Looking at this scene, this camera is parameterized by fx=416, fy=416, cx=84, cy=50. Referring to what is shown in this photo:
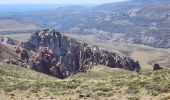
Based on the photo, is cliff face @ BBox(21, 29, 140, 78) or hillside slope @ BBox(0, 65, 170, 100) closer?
hillside slope @ BBox(0, 65, 170, 100)

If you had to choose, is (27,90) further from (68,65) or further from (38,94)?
(68,65)

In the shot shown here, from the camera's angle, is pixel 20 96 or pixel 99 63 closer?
pixel 20 96

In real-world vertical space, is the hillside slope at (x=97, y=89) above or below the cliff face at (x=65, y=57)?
above

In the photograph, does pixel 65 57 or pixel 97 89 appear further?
pixel 65 57

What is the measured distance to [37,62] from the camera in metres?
114

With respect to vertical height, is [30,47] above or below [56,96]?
below

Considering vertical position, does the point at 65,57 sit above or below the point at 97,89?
below

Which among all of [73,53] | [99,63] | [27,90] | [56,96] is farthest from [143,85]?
[73,53]

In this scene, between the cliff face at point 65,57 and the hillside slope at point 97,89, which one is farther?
the cliff face at point 65,57

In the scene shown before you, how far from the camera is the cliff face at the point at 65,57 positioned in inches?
4560

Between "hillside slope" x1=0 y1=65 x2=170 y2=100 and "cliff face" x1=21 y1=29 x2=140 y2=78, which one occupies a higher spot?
"hillside slope" x1=0 y1=65 x2=170 y2=100

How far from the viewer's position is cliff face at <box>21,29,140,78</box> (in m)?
116

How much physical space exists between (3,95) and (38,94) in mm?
3119

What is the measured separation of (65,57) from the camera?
131 m
